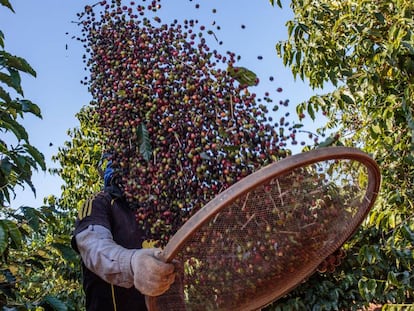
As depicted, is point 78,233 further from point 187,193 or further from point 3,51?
point 3,51

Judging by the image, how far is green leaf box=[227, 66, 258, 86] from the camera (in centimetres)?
105

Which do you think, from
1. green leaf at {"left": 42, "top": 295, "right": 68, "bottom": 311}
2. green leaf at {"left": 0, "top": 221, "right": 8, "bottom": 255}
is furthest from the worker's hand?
green leaf at {"left": 42, "top": 295, "right": 68, "bottom": 311}

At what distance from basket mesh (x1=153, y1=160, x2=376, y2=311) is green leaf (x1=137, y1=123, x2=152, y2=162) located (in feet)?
0.72

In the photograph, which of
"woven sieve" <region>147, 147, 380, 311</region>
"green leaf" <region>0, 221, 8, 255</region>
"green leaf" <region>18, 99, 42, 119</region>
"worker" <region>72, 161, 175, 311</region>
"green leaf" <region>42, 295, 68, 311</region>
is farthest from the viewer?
"green leaf" <region>18, 99, 42, 119</region>

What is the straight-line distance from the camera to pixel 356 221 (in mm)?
1106

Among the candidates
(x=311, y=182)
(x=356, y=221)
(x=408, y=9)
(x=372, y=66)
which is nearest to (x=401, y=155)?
(x=372, y=66)

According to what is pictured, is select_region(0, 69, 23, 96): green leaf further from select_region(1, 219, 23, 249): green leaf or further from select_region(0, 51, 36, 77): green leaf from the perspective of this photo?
select_region(1, 219, 23, 249): green leaf

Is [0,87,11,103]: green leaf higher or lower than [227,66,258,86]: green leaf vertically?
higher

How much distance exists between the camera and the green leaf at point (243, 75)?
3.43ft

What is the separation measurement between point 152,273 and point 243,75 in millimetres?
426

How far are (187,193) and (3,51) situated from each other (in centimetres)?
81

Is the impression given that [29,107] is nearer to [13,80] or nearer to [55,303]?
[13,80]

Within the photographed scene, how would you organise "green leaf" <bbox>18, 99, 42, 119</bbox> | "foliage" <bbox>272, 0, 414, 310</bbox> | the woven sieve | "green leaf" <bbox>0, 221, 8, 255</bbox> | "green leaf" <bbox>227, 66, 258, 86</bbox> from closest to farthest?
1. the woven sieve
2. "green leaf" <bbox>227, 66, 258, 86</bbox>
3. "green leaf" <bbox>0, 221, 8, 255</bbox>
4. "green leaf" <bbox>18, 99, 42, 119</bbox>
5. "foliage" <bbox>272, 0, 414, 310</bbox>

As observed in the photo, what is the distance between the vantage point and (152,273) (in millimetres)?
896
